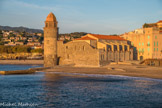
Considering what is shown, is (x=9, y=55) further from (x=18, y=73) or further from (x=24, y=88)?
(x=24, y=88)

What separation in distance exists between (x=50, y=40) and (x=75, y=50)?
7410 millimetres

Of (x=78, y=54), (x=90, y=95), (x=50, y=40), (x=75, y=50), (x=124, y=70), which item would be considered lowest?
(x=90, y=95)

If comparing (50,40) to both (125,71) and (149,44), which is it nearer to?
(125,71)

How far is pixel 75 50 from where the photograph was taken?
223 ft

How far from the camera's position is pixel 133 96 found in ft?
105

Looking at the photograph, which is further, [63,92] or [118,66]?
[118,66]

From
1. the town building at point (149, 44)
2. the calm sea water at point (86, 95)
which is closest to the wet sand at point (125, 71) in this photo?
the calm sea water at point (86, 95)

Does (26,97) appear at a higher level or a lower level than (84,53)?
lower

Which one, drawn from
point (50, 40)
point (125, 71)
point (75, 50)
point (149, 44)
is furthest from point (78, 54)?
point (149, 44)

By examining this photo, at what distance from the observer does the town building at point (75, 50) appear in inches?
2584

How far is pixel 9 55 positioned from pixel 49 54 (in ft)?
262

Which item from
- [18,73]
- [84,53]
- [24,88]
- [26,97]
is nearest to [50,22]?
[84,53]

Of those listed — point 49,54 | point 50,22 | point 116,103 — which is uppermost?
point 50,22

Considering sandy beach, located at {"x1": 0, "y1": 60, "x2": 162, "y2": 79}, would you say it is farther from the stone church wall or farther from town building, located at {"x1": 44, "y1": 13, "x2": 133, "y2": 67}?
town building, located at {"x1": 44, "y1": 13, "x2": 133, "y2": 67}
